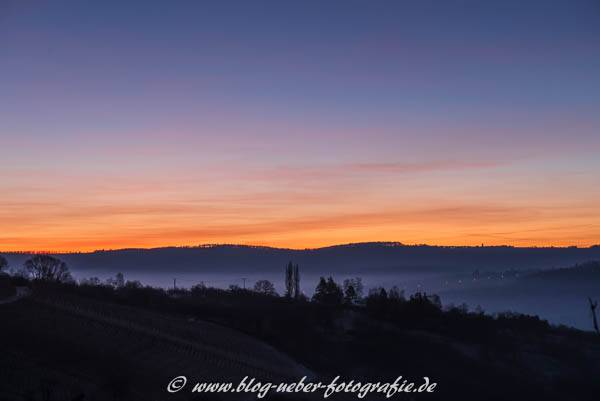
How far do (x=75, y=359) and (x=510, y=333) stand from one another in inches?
2317

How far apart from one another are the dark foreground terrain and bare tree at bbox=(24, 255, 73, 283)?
2995cm

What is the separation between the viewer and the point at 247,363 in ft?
146

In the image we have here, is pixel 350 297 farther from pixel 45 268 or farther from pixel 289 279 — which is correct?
pixel 45 268

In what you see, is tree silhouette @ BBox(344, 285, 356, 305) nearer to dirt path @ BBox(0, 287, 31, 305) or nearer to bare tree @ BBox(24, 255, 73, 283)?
dirt path @ BBox(0, 287, 31, 305)

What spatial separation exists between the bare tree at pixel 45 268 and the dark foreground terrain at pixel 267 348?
29946 millimetres

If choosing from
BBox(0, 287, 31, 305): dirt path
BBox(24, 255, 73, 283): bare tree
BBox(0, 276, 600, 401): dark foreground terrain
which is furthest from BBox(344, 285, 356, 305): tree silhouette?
BBox(24, 255, 73, 283): bare tree

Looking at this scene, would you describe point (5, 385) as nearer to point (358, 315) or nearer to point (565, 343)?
point (358, 315)

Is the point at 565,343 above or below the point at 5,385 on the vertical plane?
below

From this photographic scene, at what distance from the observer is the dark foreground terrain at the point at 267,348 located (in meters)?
32.9

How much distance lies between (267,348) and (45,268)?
206 ft

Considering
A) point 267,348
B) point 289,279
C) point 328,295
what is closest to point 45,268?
point 289,279

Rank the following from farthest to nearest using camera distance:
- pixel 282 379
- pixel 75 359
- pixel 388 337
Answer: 1. pixel 388 337
2. pixel 282 379
3. pixel 75 359

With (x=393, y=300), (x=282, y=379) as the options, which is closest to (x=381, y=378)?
(x=282, y=379)

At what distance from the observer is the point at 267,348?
51.1m
